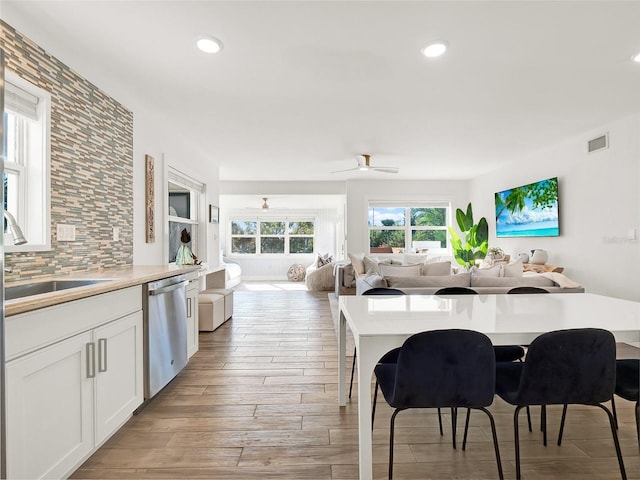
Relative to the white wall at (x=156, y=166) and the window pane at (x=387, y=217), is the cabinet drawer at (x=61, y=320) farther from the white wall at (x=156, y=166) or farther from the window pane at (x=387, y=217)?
the window pane at (x=387, y=217)

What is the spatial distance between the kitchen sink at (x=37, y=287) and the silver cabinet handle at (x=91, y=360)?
452 mm

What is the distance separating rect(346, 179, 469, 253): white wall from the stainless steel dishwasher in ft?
16.5

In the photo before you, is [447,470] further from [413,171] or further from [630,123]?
[413,171]

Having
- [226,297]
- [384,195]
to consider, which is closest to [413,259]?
[384,195]

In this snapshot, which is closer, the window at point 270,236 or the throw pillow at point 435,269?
the throw pillow at point 435,269

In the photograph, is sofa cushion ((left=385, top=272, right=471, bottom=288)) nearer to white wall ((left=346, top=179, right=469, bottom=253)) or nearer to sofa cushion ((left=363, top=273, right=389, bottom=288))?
sofa cushion ((left=363, top=273, right=389, bottom=288))

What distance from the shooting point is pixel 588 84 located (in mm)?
2930

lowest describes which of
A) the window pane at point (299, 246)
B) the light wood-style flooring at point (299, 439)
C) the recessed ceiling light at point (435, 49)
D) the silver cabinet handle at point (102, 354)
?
the light wood-style flooring at point (299, 439)

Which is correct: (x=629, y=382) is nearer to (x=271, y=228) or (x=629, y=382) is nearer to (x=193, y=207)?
(x=193, y=207)

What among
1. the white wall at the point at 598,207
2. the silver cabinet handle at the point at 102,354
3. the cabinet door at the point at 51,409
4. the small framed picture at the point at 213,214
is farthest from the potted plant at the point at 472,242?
the cabinet door at the point at 51,409

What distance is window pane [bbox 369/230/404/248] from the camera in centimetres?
775

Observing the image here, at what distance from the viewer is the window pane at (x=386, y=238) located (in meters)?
7.75

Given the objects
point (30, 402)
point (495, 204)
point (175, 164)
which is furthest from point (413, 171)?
point (30, 402)

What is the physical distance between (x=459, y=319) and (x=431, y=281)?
1789mm
